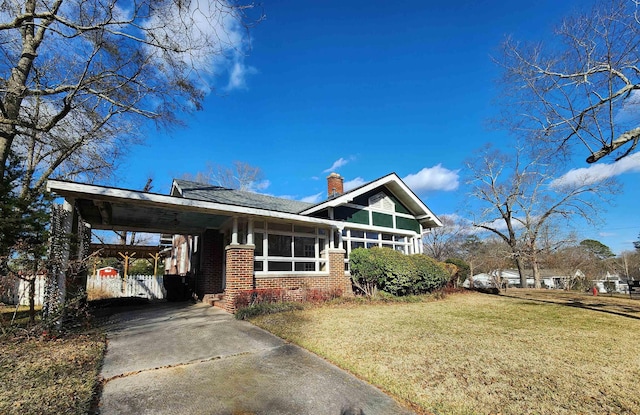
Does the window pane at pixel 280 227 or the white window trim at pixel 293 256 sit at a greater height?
the window pane at pixel 280 227

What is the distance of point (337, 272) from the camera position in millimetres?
11820

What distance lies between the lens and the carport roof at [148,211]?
6742mm

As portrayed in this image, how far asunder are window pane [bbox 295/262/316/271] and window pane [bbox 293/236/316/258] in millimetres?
263

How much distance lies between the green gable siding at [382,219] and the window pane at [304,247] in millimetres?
3729

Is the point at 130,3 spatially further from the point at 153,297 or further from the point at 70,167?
the point at 153,297

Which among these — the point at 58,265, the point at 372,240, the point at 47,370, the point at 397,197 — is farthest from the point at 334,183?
the point at 47,370

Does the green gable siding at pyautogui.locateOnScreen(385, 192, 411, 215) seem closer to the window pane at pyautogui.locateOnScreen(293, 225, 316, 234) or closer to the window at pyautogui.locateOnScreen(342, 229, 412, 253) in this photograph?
the window at pyautogui.locateOnScreen(342, 229, 412, 253)

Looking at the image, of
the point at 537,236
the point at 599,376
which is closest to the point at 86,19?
the point at 599,376

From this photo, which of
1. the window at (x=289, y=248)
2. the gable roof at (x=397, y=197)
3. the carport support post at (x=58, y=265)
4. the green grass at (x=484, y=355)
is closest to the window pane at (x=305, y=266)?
the window at (x=289, y=248)

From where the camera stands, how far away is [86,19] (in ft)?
25.6

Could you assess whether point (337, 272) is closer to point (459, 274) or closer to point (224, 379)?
point (224, 379)

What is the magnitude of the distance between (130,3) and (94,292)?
13633mm

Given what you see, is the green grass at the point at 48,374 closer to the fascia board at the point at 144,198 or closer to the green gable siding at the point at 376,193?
the fascia board at the point at 144,198

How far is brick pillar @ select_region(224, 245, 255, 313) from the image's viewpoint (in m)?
8.73
